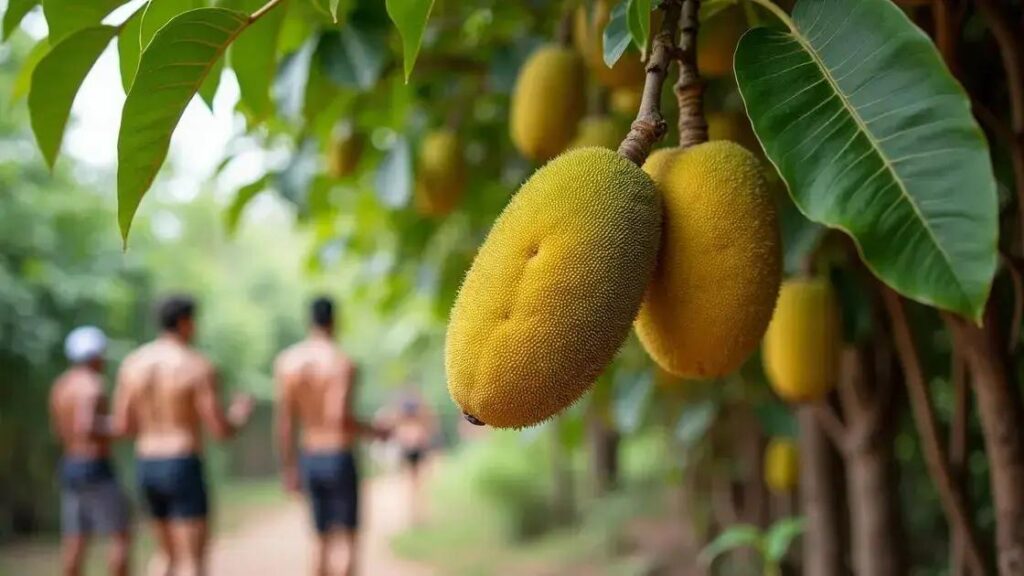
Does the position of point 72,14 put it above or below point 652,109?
above

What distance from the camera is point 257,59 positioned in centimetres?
90

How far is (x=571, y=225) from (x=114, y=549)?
3.48m

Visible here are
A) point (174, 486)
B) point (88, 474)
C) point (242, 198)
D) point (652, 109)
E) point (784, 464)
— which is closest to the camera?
point (652, 109)

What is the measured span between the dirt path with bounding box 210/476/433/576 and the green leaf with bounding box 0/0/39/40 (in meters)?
4.79

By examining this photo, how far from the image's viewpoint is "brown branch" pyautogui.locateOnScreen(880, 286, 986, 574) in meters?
1.09

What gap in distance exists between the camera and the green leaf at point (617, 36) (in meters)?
0.68

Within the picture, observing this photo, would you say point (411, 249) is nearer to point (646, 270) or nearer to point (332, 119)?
point (332, 119)

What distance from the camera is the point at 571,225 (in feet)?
1.87

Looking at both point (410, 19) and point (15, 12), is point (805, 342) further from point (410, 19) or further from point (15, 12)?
point (15, 12)

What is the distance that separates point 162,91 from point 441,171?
81 centimetres

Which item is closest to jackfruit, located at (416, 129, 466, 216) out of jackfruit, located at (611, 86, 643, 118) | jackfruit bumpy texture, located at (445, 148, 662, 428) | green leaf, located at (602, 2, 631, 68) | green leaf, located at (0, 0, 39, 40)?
jackfruit, located at (611, 86, 643, 118)

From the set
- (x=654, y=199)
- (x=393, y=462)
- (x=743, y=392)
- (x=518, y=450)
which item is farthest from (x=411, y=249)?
(x=393, y=462)

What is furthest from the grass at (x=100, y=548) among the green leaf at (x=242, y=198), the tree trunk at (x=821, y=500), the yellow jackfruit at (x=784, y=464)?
the tree trunk at (x=821, y=500)

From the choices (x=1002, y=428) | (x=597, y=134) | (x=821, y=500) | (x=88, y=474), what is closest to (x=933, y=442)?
(x=1002, y=428)
